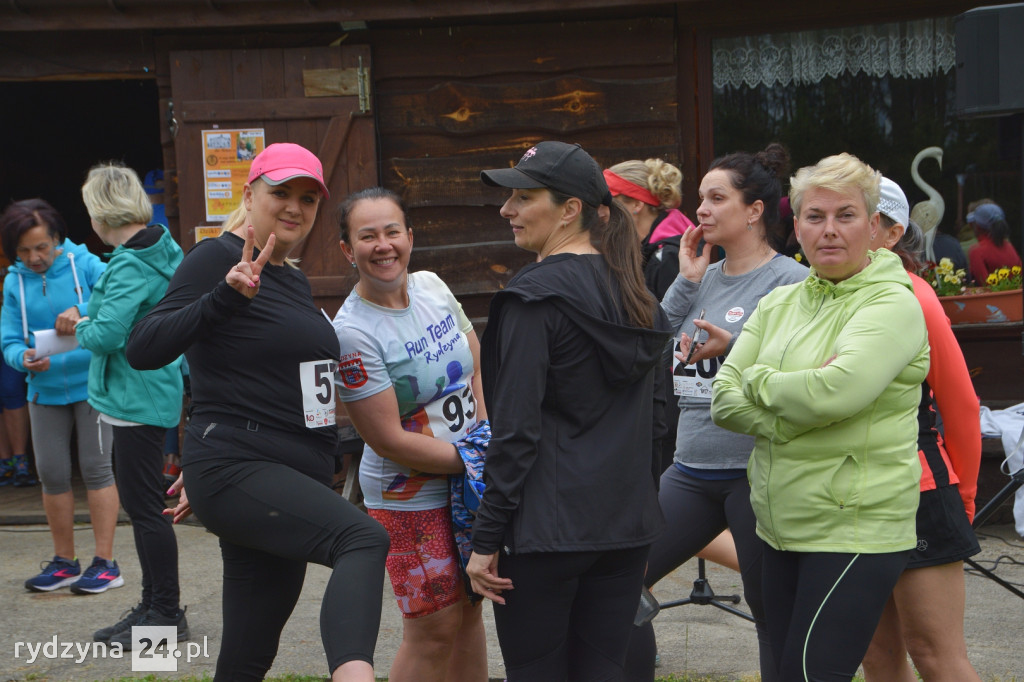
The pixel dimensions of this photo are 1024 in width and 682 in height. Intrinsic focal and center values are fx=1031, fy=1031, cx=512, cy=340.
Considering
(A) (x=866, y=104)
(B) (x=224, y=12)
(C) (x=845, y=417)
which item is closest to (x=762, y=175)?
(C) (x=845, y=417)

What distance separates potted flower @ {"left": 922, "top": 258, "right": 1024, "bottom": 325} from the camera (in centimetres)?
606

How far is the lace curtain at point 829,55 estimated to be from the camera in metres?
6.39

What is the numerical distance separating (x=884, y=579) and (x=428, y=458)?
4.02ft

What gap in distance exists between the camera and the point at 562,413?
2455 millimetres

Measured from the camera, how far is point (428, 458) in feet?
9.48

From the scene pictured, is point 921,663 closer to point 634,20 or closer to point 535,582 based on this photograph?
point 535,582

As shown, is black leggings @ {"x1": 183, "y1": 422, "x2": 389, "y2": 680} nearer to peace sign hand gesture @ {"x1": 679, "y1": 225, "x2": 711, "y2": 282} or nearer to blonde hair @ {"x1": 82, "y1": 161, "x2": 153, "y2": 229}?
peace sign hand gesture @ {"x1": 679, "y1": 225, "x2": 711, "y2": 282}

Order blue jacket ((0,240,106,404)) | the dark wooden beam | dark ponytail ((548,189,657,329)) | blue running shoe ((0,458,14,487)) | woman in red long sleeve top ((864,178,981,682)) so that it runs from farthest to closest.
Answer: blue running shoe ((0,458,14,487)), the dark wooden beam, blue jacket ((0,240,106,404)), woman in red long sleeve top ((864,178,981,682)), dark ponytail ((548,189,657,329))

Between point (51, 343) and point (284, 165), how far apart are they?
2.55 metres

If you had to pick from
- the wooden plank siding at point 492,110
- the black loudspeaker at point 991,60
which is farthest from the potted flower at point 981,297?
the black loudspeaker at point 991,60

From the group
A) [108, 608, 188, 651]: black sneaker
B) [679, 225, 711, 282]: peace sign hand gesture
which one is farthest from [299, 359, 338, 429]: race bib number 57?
[108, 608, 188, 651]: black sneaker

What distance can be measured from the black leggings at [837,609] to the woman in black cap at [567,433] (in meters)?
0.40

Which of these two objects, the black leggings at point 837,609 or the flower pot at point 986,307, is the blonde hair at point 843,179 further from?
the flower pot at point 986,307

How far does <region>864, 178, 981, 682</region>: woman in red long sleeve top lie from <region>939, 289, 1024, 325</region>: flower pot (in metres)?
3.63
